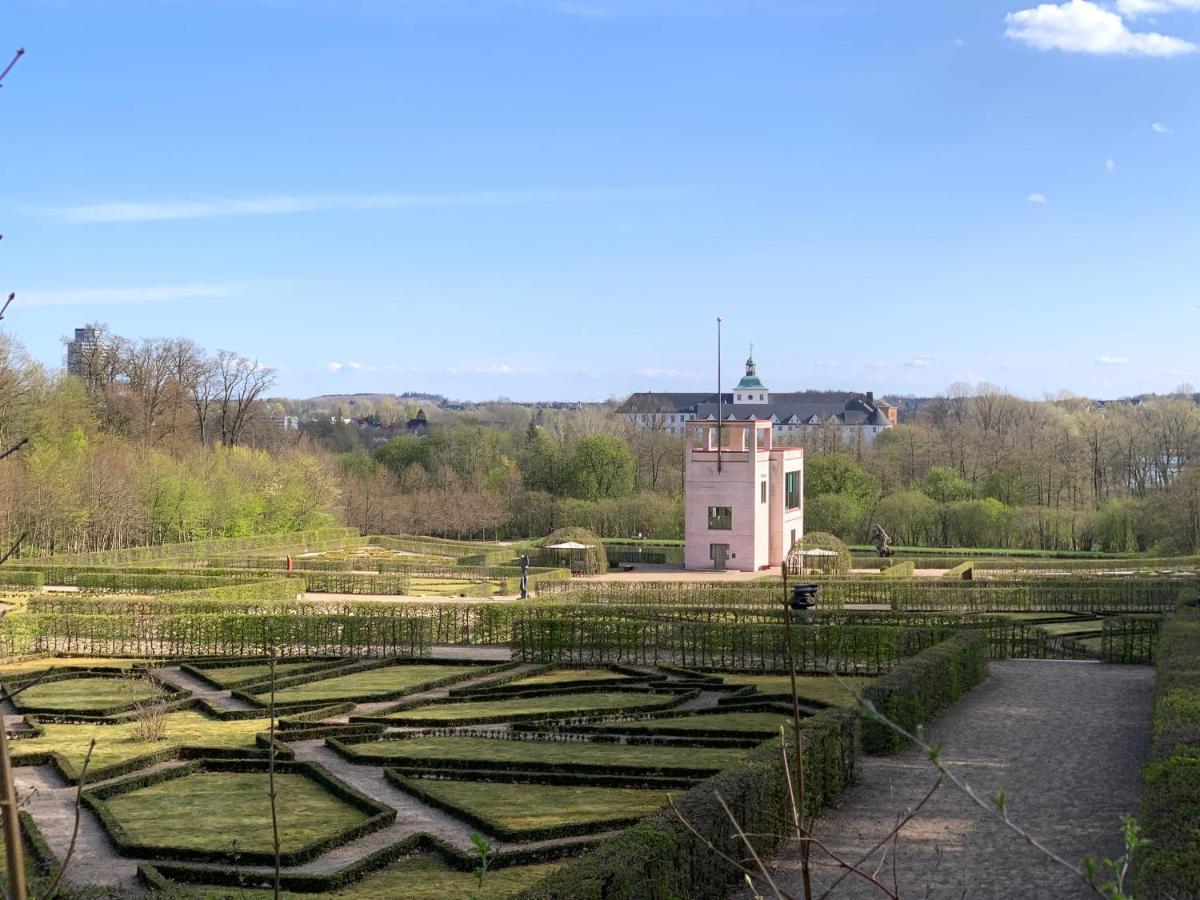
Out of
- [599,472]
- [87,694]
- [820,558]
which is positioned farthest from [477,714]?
[599,472]

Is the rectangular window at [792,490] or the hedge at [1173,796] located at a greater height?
the rectangular window at [792,490]

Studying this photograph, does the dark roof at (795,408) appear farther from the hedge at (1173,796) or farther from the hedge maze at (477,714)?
the hedge at (1173,796)

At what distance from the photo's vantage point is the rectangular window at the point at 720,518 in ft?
135

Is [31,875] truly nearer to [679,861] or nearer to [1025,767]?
[679,861]

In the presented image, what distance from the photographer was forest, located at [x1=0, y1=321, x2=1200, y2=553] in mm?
48219

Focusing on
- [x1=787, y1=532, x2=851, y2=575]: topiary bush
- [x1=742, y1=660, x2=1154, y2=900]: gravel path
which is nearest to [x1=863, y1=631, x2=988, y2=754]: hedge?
[x1=742, y1=660, x2=1154, y2=900]: gravel path

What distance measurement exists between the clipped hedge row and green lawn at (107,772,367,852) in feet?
12.8

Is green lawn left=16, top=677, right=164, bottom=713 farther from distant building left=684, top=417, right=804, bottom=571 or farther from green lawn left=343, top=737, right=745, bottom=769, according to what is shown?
distant building left=684, top=417, right=804, bottom=571

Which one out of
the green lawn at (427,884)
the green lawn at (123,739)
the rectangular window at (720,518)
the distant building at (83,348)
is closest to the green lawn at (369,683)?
the green lawn at (123,739)

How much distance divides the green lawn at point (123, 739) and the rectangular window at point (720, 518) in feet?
80.7

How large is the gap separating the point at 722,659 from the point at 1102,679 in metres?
6.72

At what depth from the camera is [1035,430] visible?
75.9 m

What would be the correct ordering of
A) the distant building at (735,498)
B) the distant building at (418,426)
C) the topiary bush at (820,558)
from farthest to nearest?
the distant building at (418,426), the distant building at (735,498), the topiary bush at (820,558)

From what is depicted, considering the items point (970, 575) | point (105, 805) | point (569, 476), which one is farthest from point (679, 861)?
point (569, 476)
